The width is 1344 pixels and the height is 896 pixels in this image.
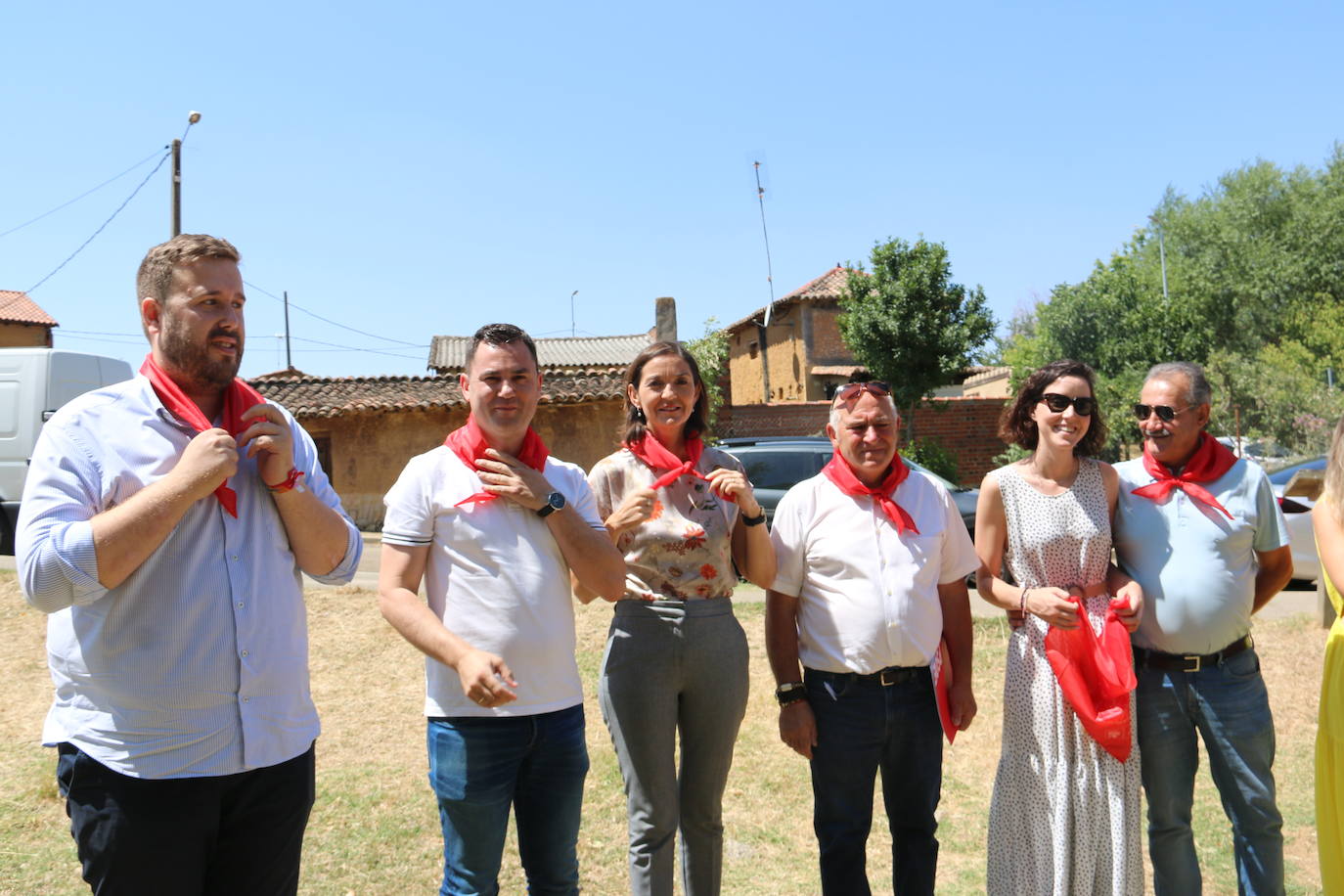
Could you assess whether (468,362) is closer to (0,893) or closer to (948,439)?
(0,893)

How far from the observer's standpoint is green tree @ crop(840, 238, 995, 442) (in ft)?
73.5

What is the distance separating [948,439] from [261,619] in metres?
22.8

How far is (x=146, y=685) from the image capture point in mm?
2090

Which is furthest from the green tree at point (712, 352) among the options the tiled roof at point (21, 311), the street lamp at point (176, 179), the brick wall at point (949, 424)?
the tiled roof at point (21, 311)

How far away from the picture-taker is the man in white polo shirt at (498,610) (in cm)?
262

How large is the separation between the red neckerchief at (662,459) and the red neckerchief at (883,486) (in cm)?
45

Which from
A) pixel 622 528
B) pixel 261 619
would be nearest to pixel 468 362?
pixel 622 528

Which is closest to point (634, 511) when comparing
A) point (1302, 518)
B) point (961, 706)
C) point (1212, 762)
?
point (961, 706)

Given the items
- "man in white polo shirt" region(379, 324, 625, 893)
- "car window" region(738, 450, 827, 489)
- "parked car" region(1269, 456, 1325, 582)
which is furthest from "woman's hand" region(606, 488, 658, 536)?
"parked car" region(1269, 456, 1325, 582)

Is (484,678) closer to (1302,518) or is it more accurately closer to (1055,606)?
(1055,606)

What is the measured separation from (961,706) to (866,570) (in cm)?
55

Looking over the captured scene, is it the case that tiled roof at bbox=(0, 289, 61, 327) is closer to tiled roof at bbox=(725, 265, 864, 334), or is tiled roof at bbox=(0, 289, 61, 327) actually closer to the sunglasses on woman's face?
tiled roof at bbox=(725, 265, 864, 334)

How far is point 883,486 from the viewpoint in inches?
128

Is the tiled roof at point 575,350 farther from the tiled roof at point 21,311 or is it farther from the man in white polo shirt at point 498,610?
the man in white polo shirt at point 498,610
